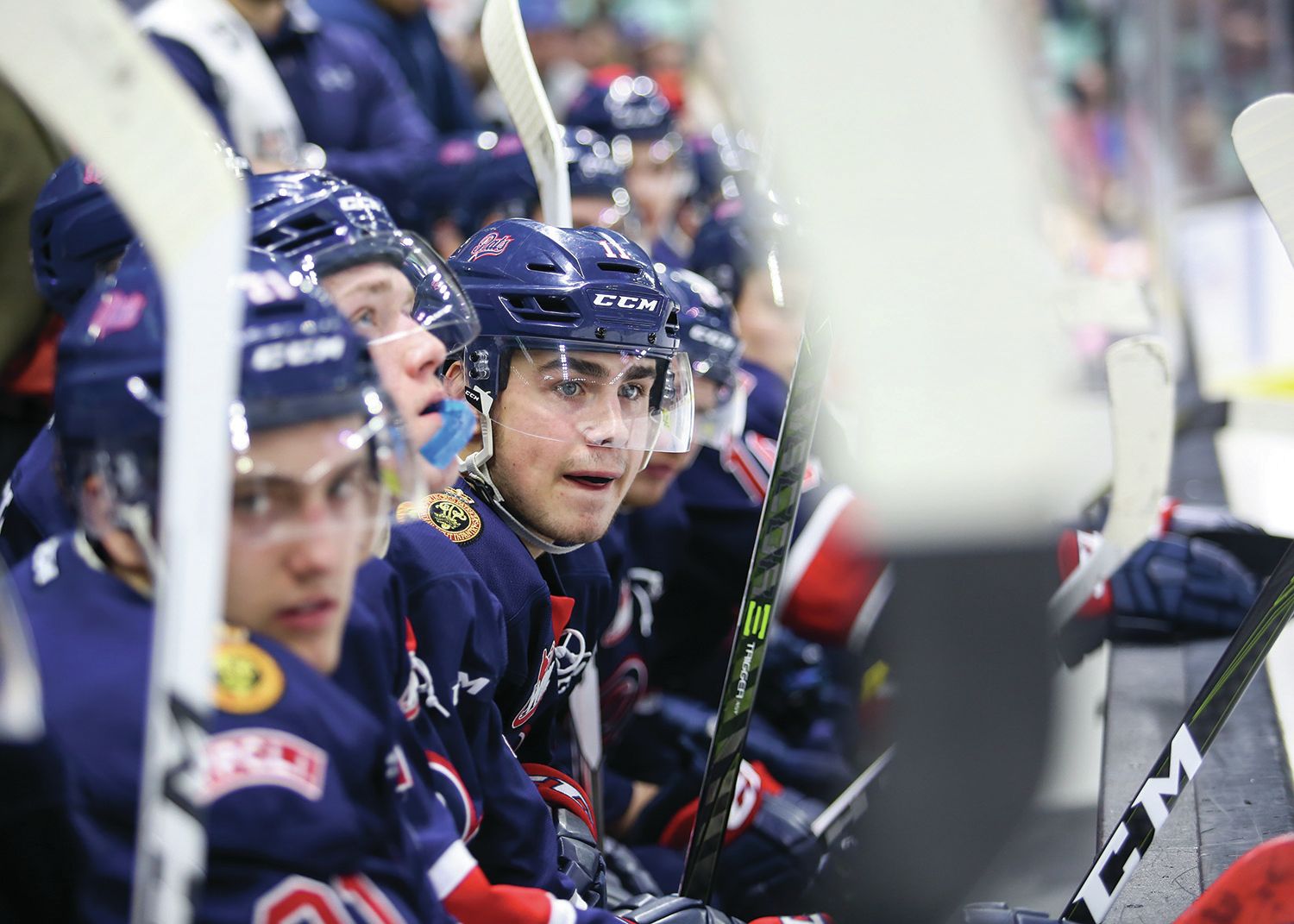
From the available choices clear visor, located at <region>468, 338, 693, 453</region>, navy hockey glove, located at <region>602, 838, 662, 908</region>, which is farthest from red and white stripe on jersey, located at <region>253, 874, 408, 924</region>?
navy hockey glove, located at <region>602, 838, 662, 908</region>

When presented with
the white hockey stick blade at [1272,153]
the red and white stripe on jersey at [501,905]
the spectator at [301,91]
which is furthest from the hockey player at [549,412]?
the spectator at [301,91]

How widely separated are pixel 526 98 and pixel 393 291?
0.59 metres

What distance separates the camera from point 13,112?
8.61 feet

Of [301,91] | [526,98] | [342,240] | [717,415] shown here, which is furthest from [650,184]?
[342,240]

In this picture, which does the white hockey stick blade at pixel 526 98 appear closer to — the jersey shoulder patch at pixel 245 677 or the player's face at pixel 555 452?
the player's face at pixel 555 452

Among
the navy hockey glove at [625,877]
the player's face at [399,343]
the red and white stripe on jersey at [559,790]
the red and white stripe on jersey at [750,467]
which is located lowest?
the navy hockey glove at [625,877]

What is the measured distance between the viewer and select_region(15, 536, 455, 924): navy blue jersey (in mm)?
1152

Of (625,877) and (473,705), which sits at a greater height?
(473,705)

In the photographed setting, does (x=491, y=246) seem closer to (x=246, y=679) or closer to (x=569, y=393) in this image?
(x=569, y=393)

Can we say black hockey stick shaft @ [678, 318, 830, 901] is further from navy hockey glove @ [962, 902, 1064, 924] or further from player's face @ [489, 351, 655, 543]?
navy hockey glove @ [962, 902, 1064, 924]

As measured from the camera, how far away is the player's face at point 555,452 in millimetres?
1938

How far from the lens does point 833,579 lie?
3.07 meters

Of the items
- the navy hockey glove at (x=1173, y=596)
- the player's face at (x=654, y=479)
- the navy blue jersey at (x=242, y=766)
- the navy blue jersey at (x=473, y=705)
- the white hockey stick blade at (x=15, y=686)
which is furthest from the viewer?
the navy hockey glove at (x=1173, y=596)

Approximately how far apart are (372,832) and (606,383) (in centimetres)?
85
